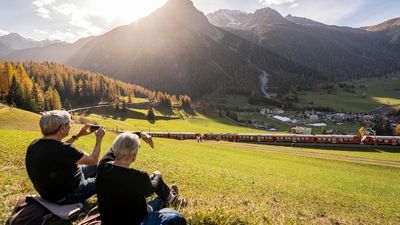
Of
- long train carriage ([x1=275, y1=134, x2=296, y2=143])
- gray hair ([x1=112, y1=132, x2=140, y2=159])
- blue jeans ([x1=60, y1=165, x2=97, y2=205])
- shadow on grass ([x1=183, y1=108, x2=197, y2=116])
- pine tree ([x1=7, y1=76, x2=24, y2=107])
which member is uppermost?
shadow on grass ([x1=183, y1=108, x2=197, y2=116])

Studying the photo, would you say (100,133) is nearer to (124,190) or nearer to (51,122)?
(51,122)

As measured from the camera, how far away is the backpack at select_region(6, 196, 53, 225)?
7941 mm

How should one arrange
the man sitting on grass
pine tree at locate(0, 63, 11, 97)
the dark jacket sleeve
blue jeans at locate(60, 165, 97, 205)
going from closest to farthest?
the dark jacket sleeve, the man sitting on grass, blue jeans at locate(60, 165, 97, 205), pine tree at locate(0, 63, 11, 97)

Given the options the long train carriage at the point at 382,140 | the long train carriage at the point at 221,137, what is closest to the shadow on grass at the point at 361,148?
the long train carriage at the point at 382,140

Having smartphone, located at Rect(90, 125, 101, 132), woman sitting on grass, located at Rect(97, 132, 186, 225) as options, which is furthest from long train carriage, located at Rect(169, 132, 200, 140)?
woman sitting on grass, located at Rect(97, 132, 186, 225)

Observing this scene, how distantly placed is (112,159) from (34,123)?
194ft

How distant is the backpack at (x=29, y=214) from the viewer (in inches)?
313

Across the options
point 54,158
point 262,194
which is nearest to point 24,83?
point 262,194

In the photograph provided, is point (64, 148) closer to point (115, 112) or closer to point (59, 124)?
point (59, 124)

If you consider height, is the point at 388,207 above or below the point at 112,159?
below

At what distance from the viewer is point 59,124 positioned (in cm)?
822

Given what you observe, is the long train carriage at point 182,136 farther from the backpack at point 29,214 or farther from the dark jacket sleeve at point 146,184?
the dark jacket sleeve at point 146,184

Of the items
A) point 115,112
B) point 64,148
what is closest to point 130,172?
point 64,148

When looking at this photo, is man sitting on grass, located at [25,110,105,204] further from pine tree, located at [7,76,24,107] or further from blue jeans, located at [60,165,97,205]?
pine tree, located at [7,76,24,107]
